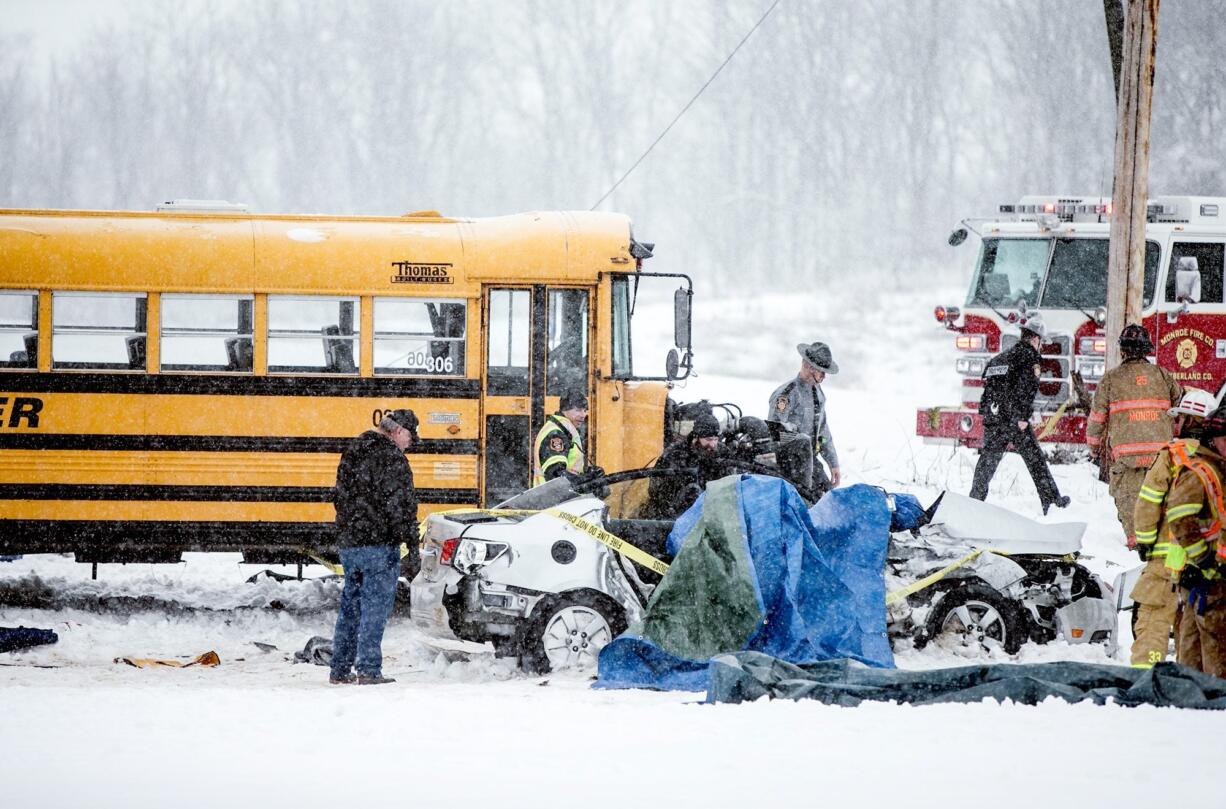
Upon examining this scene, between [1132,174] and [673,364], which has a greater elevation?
[1132,174]

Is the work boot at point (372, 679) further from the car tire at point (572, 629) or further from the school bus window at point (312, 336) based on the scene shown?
the school bus window at point (312, 336)

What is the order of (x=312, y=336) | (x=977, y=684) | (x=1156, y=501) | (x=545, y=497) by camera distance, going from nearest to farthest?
(x=977, y=684) → (x=1156, y=501) → (x=545, y=497) → (x=312, y=336)

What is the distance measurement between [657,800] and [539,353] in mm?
7070

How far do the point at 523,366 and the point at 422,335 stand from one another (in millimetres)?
827

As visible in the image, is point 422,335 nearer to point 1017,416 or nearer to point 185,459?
point 185,459

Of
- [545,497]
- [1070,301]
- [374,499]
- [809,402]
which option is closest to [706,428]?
[545,497]

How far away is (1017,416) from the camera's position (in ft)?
44.9

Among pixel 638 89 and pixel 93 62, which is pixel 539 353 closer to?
pixel 638 89

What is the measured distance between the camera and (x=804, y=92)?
58.9 m

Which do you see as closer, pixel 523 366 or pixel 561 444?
pixel 561 444

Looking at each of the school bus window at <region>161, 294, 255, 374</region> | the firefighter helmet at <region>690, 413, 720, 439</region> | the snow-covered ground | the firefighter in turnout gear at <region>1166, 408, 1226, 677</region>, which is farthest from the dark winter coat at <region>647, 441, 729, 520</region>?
the school bus window at <region>161, 294, 255, 374</region>

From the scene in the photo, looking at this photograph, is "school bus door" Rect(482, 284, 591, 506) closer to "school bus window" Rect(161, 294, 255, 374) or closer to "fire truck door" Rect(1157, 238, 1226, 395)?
"school bus window" Rect(161, 294, 255, 374)

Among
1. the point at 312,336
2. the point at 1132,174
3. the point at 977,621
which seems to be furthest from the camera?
the point at 1132,174

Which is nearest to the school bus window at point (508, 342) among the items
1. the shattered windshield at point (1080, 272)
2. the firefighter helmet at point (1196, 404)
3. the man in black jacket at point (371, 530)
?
the man in black jacket at point (371, 530)
